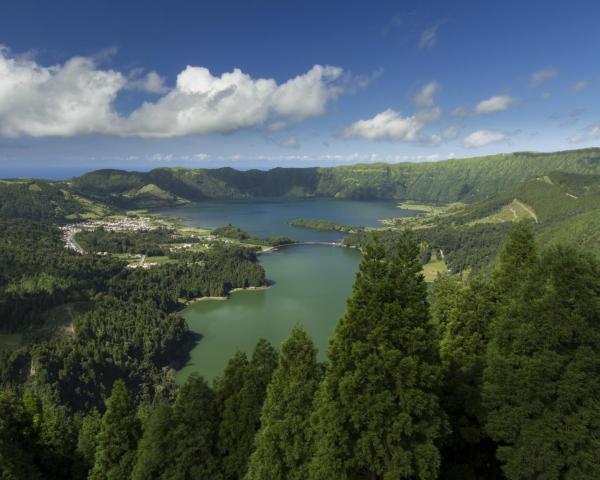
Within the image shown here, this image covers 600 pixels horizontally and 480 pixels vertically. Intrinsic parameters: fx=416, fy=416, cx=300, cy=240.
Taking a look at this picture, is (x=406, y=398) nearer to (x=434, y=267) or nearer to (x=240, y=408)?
(x=240, y=408)

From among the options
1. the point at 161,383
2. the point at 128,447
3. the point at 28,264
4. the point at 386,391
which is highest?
the point at 386,391

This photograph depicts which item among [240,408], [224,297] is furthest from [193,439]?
[224,297]

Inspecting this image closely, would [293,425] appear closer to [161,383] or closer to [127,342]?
[161,383]

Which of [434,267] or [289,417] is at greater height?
[289,417]

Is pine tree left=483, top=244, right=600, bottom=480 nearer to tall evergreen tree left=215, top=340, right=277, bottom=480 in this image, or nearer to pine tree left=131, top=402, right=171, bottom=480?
tall evergreen tree left=215, top=340, right=277, bottom=480

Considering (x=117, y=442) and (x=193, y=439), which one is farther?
(x=117, y=442)

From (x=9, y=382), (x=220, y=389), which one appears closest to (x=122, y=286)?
(x=9, y=382)

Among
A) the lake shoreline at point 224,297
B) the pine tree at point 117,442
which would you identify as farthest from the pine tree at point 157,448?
the lake shoreline at point 224,297
